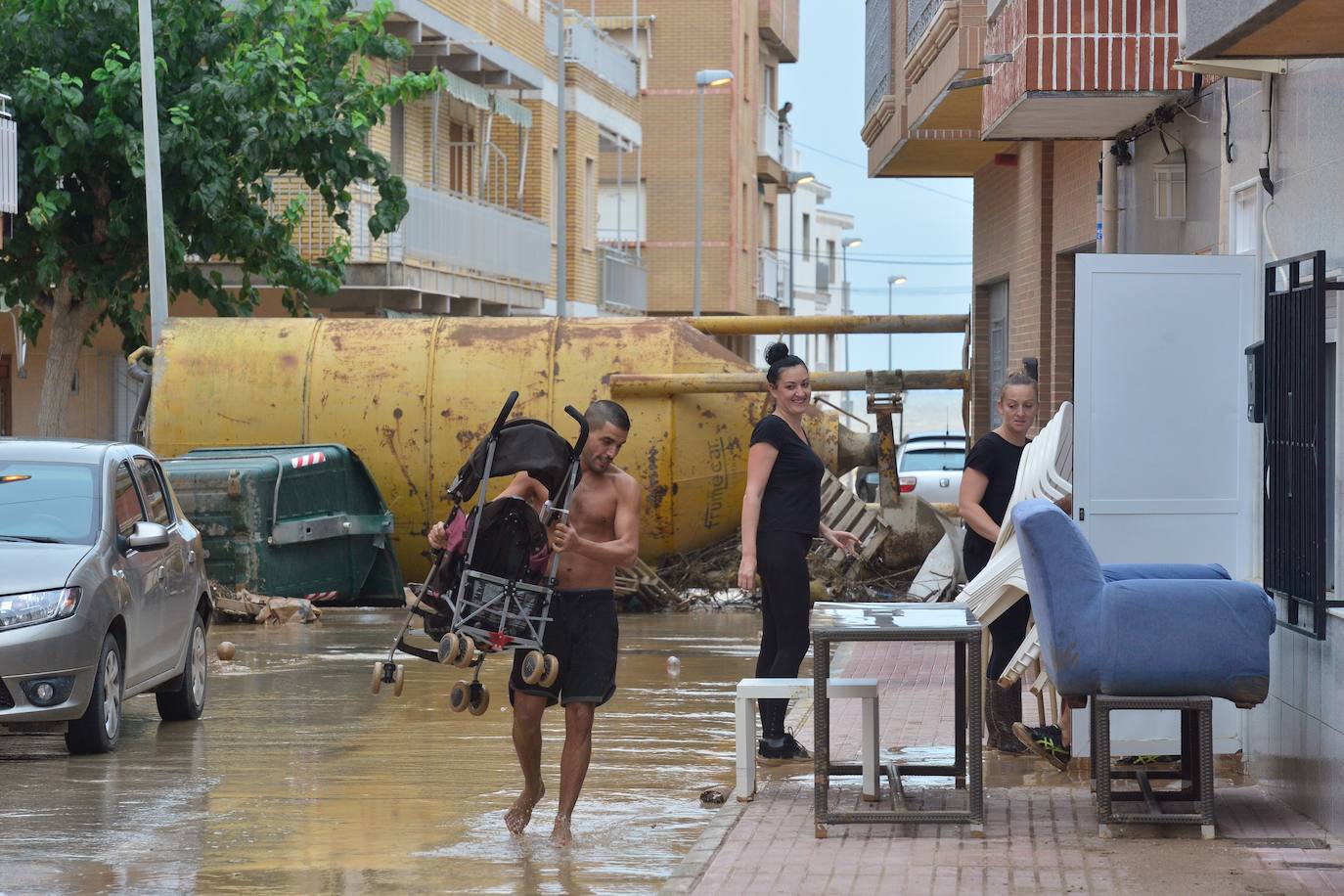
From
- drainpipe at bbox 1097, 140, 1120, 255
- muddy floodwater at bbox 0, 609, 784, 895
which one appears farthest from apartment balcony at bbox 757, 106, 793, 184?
muddy floodwater at bbox 0, 609, 784, 895

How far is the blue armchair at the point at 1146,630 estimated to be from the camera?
24.0 feet

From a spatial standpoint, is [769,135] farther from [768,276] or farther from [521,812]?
[521,812]

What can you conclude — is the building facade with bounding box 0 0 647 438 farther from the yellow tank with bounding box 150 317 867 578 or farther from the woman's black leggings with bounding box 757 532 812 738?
the woman's black leggings with bounding box 757 532 812 738

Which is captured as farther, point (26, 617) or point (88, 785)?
point (26, 617)

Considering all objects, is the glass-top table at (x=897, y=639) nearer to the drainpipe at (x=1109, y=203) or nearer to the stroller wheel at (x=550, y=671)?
the stroller wheel at (x=550, y=671)

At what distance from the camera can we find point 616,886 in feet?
22.5

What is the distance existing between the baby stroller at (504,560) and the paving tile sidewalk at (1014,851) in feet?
3.36

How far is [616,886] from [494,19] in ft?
95.5

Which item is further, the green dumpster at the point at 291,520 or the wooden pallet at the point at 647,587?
the wooden pallet at the point at 647,587

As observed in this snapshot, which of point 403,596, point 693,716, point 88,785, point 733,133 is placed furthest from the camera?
point 733,133

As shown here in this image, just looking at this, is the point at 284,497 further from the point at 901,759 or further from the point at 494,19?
the point at 494,19

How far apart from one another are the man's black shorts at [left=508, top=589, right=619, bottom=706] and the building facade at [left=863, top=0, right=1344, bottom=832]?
2564 millimetres

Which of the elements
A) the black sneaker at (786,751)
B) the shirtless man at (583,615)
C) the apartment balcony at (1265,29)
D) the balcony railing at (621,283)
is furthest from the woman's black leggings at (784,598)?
the balcony railing at (621,283)

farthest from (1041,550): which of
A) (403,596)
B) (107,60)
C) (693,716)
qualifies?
(107,60)
